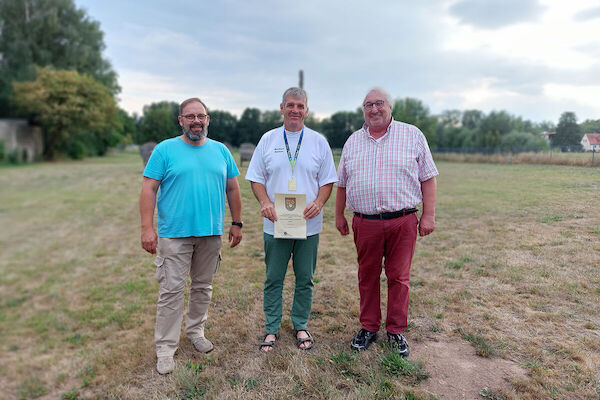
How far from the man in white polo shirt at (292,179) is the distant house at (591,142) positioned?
2.94m

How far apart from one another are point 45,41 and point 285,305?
330 centimetres

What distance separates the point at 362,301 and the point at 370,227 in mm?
766

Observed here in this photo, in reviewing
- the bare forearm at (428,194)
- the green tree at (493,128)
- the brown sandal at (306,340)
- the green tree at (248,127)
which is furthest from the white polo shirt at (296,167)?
the green tree at (493,128)

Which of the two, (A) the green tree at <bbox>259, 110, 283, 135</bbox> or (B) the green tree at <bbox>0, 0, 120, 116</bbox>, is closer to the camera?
(B) the green tree at <bbox>0, 0, 120, 116</bbox>

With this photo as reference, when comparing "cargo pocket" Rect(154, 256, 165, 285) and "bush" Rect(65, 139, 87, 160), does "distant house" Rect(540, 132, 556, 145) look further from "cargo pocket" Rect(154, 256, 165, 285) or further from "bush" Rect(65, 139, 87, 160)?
"bush" Rect(65, 139, 87, 160)

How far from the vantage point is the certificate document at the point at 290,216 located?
2.91 meters

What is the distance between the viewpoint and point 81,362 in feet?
9.43

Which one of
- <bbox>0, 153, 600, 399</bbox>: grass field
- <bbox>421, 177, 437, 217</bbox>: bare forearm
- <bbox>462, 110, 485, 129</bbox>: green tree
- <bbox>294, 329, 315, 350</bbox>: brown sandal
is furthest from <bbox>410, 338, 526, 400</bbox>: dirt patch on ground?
<bbox>462, 110, 485, 129</bbox>: green tree

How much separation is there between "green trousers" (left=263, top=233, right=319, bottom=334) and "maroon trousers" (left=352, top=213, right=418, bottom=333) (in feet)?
1.47

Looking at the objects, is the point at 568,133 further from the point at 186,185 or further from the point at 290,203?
the point at 186,185

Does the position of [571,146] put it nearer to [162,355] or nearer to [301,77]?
[301,77]

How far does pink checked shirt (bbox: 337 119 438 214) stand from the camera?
282cm

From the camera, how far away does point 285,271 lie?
3.19m

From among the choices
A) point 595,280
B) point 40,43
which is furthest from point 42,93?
point 595,280
